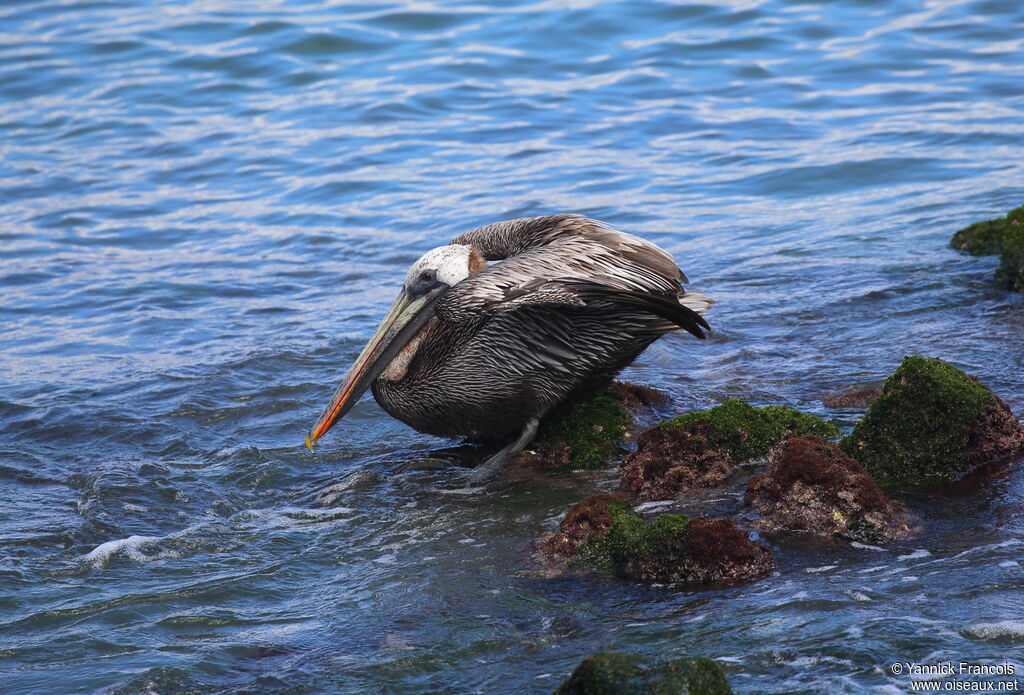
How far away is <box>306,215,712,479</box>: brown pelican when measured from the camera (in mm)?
5703

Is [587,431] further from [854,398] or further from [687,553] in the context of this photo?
[687,553]

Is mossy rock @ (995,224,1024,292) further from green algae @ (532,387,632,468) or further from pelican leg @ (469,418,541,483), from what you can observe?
pelican leg @ (469,418,541,483)

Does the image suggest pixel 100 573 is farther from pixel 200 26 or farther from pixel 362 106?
pixel 200 26

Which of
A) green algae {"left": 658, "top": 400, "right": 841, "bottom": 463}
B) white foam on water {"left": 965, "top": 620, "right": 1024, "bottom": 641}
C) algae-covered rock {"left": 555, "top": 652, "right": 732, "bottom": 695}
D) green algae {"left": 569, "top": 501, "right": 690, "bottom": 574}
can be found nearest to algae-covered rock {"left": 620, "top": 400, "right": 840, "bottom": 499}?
green algae {"left": 658, "top": 400, "right": 841, "bottom": 463}

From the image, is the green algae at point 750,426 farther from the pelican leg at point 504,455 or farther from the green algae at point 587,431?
the pelican leg at point 504,455

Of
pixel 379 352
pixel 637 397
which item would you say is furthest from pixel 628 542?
pixel 379 352

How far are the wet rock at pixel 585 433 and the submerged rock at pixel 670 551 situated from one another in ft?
4.09

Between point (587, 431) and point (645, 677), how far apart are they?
285cm

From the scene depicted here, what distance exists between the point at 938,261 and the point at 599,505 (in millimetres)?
4909

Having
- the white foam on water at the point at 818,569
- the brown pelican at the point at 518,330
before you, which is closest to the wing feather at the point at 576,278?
the brown pelican at the point at 518,330

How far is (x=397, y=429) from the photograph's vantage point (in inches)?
272

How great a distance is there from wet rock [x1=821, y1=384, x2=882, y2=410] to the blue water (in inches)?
8.2

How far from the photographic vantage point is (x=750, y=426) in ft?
18.0

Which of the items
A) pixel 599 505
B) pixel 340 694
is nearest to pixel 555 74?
pixel 599 505
